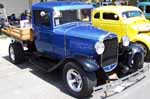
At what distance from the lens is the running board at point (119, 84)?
19.2 feet

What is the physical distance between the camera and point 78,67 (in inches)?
234

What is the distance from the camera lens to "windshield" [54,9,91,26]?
7.02 meters

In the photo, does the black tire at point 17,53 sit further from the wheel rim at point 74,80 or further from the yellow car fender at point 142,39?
the yellow car fender at point 142,39

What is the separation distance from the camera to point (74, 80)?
6.21m

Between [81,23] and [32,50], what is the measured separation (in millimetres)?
2107

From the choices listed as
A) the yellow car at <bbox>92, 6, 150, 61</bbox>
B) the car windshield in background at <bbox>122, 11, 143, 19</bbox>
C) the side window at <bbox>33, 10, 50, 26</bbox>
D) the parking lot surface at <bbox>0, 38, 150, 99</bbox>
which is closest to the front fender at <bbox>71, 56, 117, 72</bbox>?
the parking lot surface at <bbox>0, 38, 150, 99</bbox>

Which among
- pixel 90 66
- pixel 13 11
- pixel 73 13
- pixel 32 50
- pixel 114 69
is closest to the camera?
pixel 90 66

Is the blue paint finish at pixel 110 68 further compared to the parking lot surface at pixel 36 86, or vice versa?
the blue paint finish at pixel 110 68

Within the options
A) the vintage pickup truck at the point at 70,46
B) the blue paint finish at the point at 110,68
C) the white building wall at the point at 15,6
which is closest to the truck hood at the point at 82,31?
the vintage pickup truck at the point at 70,46

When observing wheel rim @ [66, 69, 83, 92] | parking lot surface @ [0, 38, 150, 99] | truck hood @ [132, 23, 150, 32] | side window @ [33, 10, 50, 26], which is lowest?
parking lot surface @ [0, 38, 150, 99]

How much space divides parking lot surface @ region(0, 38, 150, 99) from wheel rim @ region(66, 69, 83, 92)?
10.2 inches

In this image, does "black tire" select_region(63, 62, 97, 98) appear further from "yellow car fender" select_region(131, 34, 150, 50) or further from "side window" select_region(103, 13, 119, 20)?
"side window" select_region(103, 13, 119, 20)

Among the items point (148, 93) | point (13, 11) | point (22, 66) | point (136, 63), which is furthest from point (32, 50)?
point (13, 11)

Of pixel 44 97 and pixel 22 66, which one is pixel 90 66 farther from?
pixel 22 66
